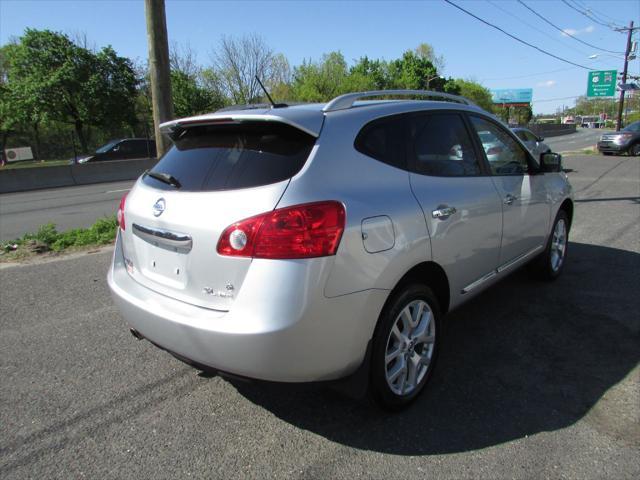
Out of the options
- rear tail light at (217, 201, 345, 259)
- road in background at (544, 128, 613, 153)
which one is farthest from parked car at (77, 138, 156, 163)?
road in background at (544, 128, 613, 153)

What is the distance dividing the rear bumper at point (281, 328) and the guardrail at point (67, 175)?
1763 cm

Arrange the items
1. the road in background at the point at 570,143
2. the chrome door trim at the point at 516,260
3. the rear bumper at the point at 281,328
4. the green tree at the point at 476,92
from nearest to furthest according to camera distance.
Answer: the rear bumper at the point at 281,328, the chrome door trim at the point at 516,260, the road in background at the point at 570,143, the green tree at the point at 476,92

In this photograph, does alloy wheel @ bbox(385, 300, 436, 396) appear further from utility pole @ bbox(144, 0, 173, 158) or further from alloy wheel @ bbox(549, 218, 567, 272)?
utility pole @ bbox(144, 0, 173, 158)

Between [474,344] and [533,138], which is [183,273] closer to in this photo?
[474,344]

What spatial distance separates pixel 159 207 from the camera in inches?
100

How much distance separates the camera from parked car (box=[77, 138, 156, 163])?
22906 millimetres

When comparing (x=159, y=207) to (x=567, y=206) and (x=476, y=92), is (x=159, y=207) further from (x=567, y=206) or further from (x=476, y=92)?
(x=476, y=92)

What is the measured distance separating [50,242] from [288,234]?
19.3ft

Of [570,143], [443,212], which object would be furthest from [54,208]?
[570,143]

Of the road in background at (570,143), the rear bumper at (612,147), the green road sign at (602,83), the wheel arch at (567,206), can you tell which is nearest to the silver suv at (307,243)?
the wheel arch at (567,206)

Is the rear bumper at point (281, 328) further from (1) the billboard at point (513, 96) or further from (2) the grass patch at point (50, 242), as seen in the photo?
(1) the billboard at point (513, 96)

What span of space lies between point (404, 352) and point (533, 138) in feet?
49.4

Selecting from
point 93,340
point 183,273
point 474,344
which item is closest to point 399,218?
point 183,273

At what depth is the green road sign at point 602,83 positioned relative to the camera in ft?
121
